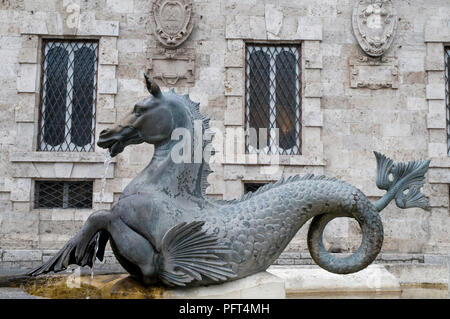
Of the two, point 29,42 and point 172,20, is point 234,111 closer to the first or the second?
point 172,20

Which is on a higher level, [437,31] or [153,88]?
[437,31]

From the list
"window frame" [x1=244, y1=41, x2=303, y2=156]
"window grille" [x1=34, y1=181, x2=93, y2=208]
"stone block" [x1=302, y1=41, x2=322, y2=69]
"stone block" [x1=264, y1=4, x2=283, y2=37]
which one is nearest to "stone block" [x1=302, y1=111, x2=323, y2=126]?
"window frame" [x1=244, y1=41, x2=303, y2=156]

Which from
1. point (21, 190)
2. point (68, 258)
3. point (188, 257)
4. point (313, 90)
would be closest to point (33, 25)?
point (21, 190)

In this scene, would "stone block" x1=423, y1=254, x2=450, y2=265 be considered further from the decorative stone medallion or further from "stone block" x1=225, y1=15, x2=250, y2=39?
the decorative stone medallion

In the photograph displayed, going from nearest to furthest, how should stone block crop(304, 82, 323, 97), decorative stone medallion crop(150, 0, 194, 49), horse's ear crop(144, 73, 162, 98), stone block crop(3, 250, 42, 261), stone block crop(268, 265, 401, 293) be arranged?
1. horse's ear crop(144, 73, 162, 98)
2. stone block crop(268, 265, 401, 293)
3. stone block crop(3, 250, 42, 261)
4. decorative stone medallion crop(150, 0, 194, 49)
5. stone block crop(304, 82, 323, 97)

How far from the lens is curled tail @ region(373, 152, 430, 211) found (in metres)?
3.68

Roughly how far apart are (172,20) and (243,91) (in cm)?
170

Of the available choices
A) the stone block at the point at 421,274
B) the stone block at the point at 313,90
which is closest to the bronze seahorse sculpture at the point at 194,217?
the stone block at the point at 421,274

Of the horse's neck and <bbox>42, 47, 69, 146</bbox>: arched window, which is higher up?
<bbox>42, 47, 69, 146</bbox>: arched window

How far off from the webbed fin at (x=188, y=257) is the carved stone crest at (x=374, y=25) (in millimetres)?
6075

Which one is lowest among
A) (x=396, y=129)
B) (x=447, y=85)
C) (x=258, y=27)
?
(x=396, y=129)

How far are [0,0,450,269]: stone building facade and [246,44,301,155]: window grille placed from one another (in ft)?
0.50

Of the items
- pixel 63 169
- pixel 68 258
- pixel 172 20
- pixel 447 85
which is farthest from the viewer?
pixel 447 85

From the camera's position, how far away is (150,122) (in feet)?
11.4
